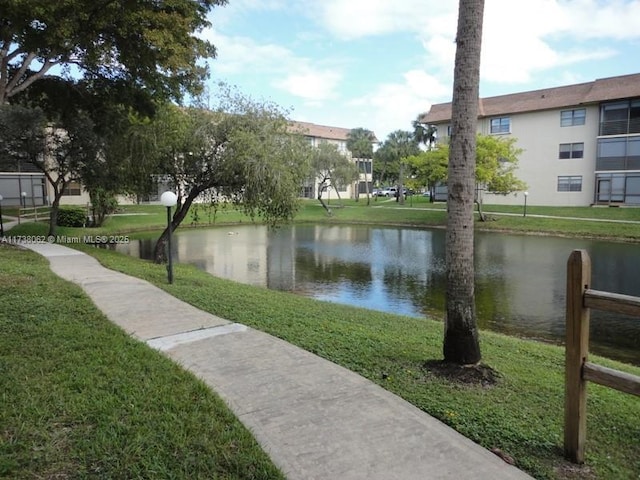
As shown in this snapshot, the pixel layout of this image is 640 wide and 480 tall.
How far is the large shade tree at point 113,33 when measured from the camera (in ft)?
30.9

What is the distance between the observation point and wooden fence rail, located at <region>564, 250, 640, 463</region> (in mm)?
3260

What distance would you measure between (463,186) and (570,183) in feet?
126

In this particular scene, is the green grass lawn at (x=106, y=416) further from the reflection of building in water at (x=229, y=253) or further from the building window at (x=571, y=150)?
the building window at (x=571, y=150)

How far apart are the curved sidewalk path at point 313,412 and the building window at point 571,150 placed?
3852cm

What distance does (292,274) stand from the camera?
16.6m

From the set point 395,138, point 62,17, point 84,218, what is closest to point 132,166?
point 62,17

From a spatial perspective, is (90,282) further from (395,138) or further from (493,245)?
(395,138)

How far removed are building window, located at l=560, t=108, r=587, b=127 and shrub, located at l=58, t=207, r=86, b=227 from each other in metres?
35.2

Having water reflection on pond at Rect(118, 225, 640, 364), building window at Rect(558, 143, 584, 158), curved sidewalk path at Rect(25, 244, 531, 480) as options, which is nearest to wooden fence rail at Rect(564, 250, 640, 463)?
curved sidewalk path at Rect(25, 244, 531, 480)

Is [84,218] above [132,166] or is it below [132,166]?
below

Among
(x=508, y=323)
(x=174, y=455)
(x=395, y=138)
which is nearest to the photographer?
(x=174, y=455)

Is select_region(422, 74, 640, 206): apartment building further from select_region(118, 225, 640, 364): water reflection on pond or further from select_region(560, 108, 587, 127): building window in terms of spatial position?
select_region(118, 225, 640, 364): water reflection on pond

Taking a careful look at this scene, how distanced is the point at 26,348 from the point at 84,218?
26.4 m

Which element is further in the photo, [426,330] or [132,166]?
[132,166]
